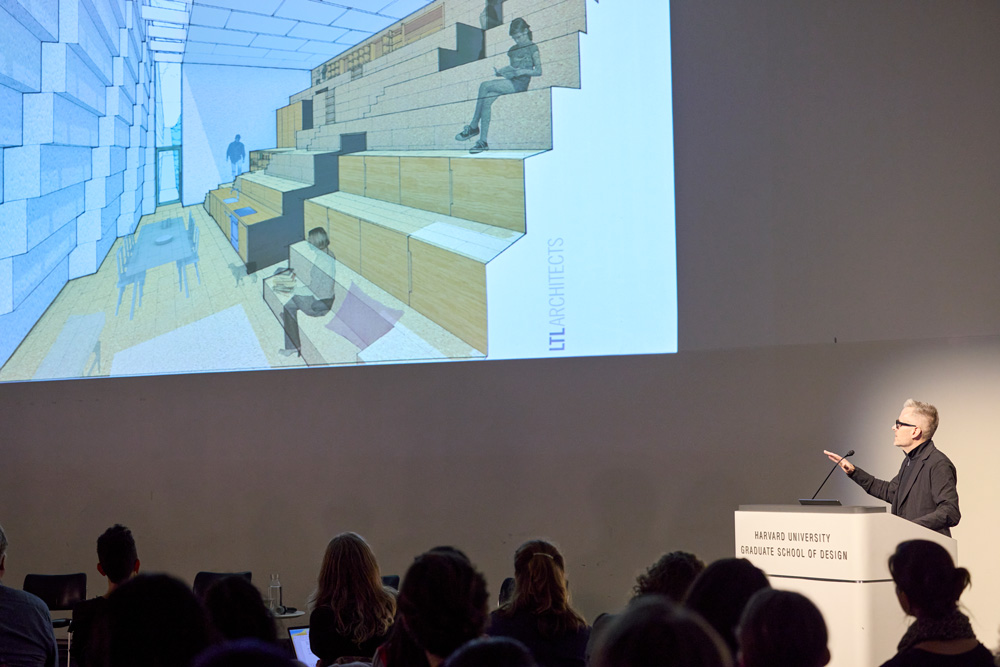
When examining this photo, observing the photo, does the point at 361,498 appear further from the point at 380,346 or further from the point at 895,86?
the point at 895,86

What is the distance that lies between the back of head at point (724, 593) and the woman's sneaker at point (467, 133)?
376 cm

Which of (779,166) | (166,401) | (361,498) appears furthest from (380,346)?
(779,166)

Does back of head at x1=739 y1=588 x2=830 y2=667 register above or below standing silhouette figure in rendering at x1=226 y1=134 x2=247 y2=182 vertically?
below

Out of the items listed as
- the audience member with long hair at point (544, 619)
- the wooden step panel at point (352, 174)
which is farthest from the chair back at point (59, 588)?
the audience member with long hair at point (544, 619)

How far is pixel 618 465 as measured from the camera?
5.39 meters

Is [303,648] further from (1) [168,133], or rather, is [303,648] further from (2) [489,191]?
(1) [168,133]

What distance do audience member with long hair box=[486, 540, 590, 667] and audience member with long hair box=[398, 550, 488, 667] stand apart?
3.62ft

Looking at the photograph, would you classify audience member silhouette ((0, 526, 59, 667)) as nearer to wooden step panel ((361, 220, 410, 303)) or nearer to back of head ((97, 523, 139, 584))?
back of head ((97, 523, 139, 584))

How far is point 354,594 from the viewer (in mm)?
2715

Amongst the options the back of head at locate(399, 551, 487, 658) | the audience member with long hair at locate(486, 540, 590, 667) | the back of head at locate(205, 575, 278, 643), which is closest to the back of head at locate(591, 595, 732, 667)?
the back of head at locate(399, 551, 487, 658)

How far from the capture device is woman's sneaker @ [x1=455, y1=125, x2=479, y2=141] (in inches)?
206

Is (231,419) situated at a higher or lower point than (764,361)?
lower

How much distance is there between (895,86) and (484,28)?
93.5 inches

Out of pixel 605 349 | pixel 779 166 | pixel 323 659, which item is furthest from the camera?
pixel 779 166
